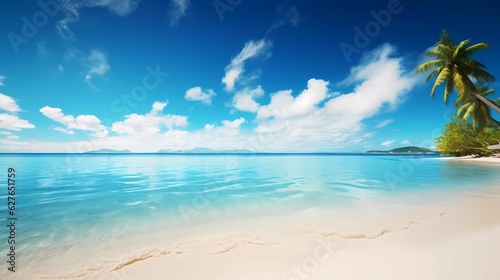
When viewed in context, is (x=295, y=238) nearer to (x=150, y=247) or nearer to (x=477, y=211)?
(x=150, y=247)

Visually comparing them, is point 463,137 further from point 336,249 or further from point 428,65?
point 336,249

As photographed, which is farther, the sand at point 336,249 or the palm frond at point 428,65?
the palm frond at point 428,65

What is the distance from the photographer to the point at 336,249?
14.3ft

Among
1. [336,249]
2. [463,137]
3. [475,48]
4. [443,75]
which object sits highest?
[475,48]

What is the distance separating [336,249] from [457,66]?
71.8 ft

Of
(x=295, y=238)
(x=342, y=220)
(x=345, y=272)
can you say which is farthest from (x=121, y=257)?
(x=342, y=220)

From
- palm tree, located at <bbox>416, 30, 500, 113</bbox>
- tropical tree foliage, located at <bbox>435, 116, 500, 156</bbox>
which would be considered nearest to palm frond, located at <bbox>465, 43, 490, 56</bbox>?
palm tree, located at <bbox>416, 30, 500, 113</bbox>

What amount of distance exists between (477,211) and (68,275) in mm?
11878

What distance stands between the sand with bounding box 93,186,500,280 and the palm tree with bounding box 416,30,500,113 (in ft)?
47.8

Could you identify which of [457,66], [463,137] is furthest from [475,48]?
[463,137]

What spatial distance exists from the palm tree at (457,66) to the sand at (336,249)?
14.6 meters

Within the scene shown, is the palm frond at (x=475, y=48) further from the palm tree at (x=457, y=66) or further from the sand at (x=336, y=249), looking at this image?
the sand at (x=336, y=249)

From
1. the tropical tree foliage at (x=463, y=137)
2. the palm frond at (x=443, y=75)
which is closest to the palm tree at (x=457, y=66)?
the palm frond at (x=443, y=75)

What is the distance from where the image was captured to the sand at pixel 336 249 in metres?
3.48
